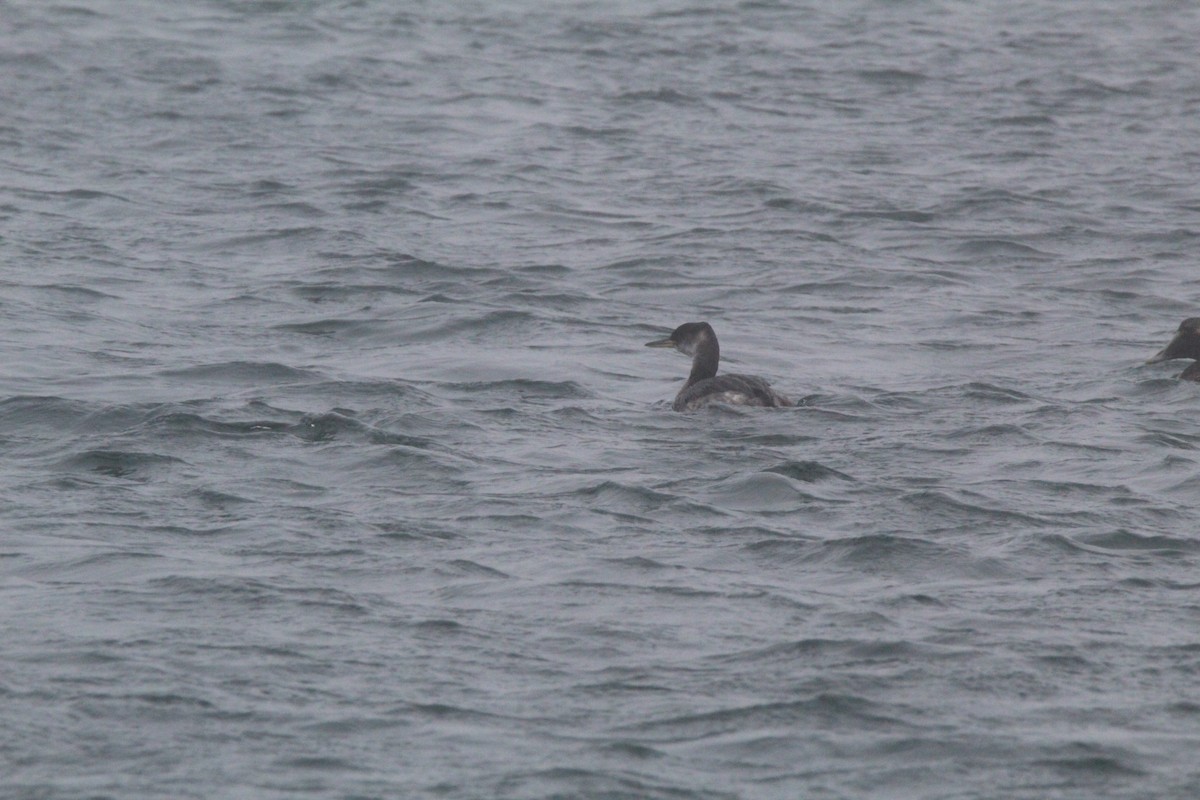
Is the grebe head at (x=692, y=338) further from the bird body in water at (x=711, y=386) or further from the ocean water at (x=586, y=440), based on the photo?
the ocean water at (x=586, y=440)

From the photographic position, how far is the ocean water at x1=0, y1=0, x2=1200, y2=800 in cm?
773

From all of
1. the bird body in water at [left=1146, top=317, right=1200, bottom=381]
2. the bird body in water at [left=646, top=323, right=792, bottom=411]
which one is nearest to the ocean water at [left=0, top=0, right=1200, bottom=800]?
the bird body in water at [left=646, top=323, right=792, bottom=411]

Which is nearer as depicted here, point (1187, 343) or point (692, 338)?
point (692, 338)

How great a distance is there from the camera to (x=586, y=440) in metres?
12.3

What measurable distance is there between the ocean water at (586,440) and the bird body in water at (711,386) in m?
0.19

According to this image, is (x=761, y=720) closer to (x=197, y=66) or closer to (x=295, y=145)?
(x=295, y=145)

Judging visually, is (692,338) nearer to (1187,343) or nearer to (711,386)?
(711,386)

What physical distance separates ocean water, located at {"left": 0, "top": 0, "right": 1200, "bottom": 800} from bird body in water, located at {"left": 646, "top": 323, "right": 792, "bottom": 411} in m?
0.19

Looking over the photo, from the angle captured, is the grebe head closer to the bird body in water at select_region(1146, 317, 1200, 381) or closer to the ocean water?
the ocean water

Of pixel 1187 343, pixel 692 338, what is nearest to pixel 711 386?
pixel 692 338

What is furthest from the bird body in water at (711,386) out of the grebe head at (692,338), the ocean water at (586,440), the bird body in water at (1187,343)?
the bird body in water at (1187,343)

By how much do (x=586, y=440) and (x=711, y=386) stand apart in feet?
3.13

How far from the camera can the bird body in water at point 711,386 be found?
41.7ft

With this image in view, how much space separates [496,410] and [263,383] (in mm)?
1569
